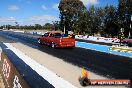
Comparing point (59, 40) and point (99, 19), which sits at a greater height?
point (99, 19)

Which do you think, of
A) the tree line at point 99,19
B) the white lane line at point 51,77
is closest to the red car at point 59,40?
the white lane line at point 51,77

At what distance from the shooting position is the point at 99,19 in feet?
253

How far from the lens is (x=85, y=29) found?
78125mm

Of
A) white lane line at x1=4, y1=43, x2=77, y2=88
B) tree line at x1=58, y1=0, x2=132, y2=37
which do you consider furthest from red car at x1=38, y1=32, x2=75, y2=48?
tree line at x1=58, y1=0, x2=132, y2=37

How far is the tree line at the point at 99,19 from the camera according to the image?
66.4m

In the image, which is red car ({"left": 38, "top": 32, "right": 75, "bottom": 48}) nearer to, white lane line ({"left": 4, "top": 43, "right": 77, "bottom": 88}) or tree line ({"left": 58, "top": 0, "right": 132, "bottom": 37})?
white lane line ({"left": 4, "top": 43, "right": 77, "bottom": 88})

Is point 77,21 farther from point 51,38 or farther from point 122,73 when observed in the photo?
point 122,73

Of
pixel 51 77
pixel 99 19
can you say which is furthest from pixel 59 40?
pixel 99 19

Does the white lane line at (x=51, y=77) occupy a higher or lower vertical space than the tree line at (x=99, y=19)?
lower

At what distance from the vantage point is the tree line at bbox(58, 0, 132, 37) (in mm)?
66438

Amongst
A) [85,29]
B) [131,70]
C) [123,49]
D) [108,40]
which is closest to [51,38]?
[123,49]

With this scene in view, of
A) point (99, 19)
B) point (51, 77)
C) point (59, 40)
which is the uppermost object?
point (99, 19)

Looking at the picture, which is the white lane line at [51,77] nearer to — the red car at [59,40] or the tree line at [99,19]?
the red car at [59,40]

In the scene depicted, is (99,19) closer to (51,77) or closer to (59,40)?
(59,40)
